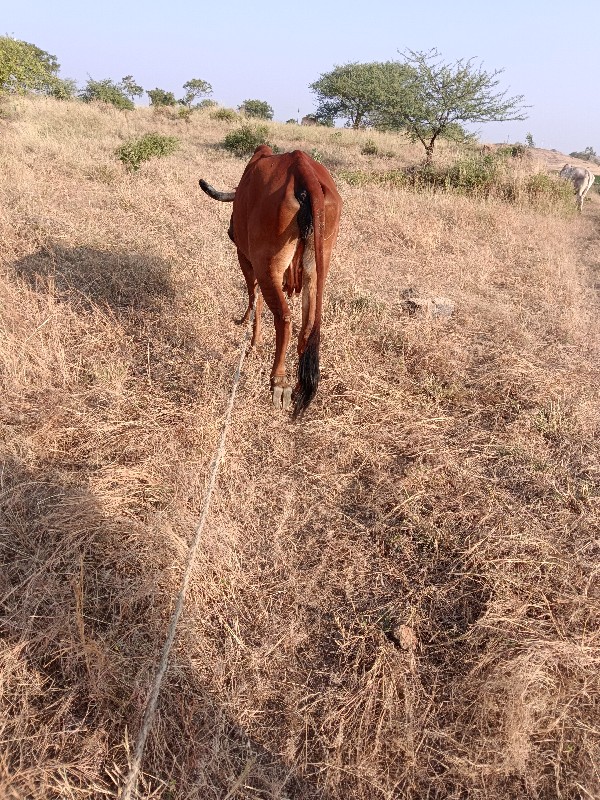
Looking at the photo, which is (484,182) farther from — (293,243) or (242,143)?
A: (293,243)

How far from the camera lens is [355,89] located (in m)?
24.8

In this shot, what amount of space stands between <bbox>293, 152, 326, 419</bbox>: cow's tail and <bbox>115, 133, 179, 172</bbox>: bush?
21.8ft

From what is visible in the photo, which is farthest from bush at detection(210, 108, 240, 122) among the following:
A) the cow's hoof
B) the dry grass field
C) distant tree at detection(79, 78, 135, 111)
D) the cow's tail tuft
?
the cow's tail tuft

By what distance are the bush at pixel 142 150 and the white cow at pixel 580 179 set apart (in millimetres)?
9123

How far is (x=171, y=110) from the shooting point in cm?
1853

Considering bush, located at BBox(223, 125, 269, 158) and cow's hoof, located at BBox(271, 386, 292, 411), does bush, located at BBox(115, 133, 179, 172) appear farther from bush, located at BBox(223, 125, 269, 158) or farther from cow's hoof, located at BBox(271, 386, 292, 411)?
cow's hoof, located at BBox(271, 386, 292, 411)

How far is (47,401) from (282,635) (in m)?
2.14

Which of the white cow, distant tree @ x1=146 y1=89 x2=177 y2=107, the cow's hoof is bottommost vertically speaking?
the cow's hoof

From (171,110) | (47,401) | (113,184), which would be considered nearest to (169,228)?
(113,184)

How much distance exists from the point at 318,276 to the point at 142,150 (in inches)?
300

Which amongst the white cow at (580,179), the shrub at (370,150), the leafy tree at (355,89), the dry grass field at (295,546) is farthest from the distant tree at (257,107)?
the dry grass field at (295,546)

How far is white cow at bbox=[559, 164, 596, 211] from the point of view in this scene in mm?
11570

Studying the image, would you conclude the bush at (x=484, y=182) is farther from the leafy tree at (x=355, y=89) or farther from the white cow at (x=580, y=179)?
the leafy tree at (x=355, y=89)

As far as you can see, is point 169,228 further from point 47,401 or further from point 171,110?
point 171,110
